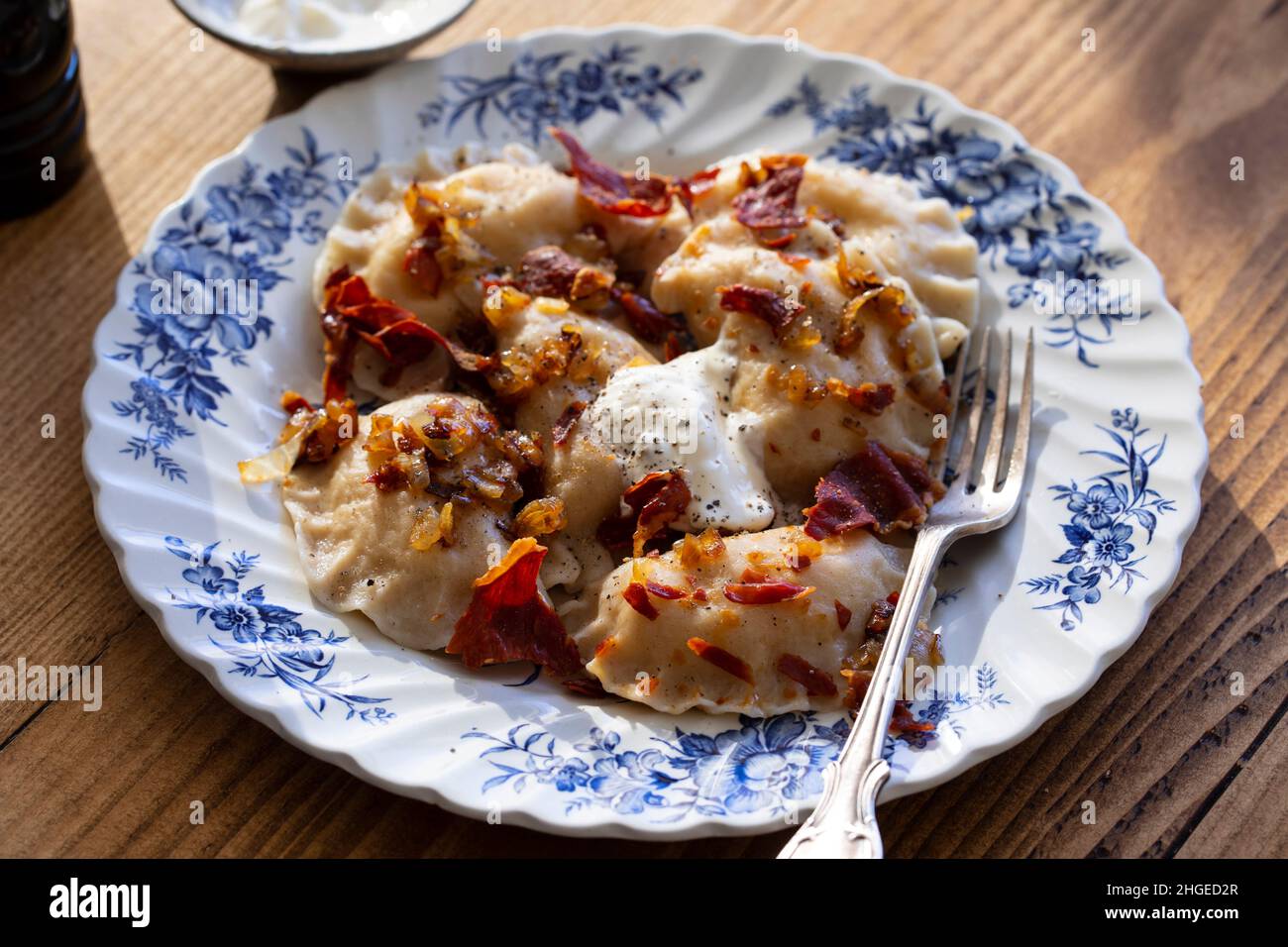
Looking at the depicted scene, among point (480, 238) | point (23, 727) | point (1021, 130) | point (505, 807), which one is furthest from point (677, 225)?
point (23, 727)

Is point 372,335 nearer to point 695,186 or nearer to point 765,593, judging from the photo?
point 695,186

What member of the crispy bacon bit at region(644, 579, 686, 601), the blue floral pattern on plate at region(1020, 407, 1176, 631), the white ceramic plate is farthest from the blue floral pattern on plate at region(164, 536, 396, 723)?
the blue floral pattern on plate at region(1020, 407, 1176, 631)

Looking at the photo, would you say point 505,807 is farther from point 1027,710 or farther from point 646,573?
point 1027,710

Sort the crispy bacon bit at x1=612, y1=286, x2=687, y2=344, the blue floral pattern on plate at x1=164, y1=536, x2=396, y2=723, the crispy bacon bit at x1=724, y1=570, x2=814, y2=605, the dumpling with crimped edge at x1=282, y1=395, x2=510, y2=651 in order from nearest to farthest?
the blue floral pattern on plate at x1=164, y1=536, x2=396, y2=723 → the crispy bacon bit at x1=724, y1=570, x2=814, y2=605 → the dumpling with crimped edge at x1=282, y1=395, x2=510, y2=651 → the crispy bacon bit at x1=612, y1=286, x2=687, y2=344

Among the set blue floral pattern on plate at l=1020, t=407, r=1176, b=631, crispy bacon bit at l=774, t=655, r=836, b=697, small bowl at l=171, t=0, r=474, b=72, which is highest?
blue floral pattern on plate at l=1020, t=407, r=1176, b=631

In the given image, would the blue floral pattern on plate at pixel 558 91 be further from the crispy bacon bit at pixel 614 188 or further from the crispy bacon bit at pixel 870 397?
the crispy bacon bit at pixel 870 397

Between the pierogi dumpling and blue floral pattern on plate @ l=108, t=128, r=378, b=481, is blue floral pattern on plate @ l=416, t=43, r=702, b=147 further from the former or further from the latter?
blue floral pattern on plate @ l=108, t=128, r=378, b=481

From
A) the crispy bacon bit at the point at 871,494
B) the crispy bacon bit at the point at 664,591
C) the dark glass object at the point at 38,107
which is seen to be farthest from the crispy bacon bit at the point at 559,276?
the dark glass object at the point at 38,107
